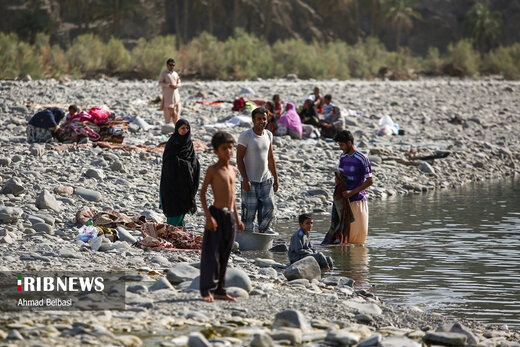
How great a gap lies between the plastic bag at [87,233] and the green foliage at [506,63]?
3280 cm

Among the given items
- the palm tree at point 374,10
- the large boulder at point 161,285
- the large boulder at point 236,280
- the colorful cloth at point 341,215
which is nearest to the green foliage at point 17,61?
the colorful cloth at point 341,215

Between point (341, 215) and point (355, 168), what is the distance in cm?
55

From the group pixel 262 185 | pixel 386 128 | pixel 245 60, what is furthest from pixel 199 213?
pixel 245 60

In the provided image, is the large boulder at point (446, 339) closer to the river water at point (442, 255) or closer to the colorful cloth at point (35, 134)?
the river water at point (442, 255)

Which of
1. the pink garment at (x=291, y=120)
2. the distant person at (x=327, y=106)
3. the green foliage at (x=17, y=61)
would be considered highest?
the green foliage at (x=17, y=61)

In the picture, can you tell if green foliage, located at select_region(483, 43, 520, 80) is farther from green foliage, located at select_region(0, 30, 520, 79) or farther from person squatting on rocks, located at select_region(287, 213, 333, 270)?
person squatting on rocks, located at select_region(287, 213, 333, 270)

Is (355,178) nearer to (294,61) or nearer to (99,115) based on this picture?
(99,115)

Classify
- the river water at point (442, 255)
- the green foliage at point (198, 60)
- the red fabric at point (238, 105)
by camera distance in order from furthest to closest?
the green foliage at point (198, 60) < the red fabric at point (238, 105) < the river water at point (442, 255)

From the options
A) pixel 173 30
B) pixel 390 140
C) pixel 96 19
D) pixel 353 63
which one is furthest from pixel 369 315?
pixel 173 30

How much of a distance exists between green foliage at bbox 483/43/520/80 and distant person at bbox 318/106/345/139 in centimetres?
2353

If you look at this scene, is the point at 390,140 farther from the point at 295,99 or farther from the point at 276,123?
the point at 295,99

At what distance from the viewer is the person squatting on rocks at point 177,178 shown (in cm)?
768

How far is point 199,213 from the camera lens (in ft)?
32.1

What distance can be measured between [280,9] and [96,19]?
536 inches
